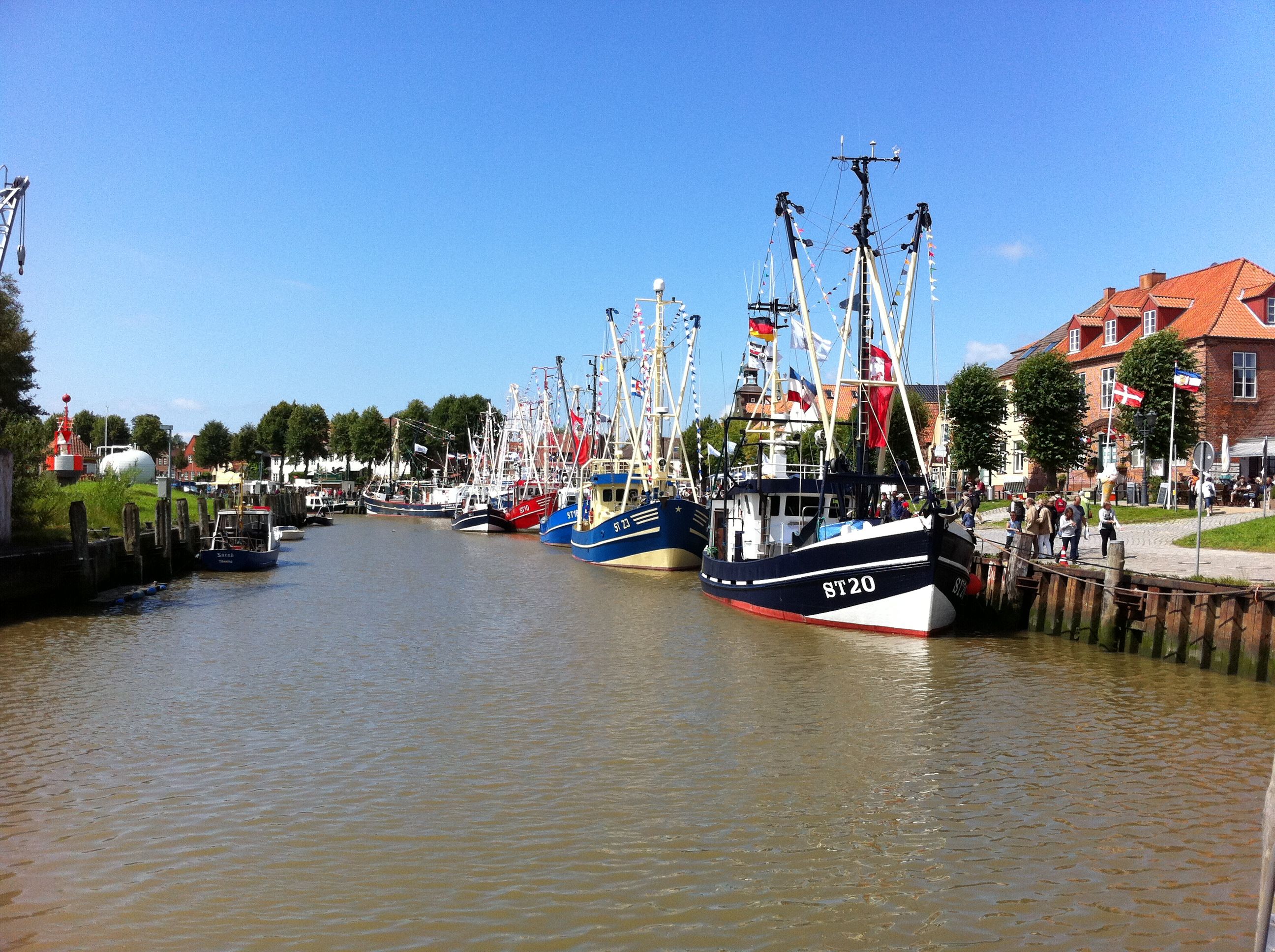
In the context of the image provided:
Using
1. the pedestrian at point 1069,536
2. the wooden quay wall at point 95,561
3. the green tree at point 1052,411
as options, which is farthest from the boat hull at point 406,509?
the pedestrian at point 1069,536

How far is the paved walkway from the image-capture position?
77.5 feet

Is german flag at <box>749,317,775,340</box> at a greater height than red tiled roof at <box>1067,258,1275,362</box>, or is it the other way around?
red tiled roof at <box>1067,258,1275,362</box>

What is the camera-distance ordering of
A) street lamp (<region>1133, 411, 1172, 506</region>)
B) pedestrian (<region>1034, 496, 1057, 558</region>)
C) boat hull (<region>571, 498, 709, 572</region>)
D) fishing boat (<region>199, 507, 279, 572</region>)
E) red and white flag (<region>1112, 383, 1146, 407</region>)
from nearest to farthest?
pedestrian (<region>1034, 496, 1057, 558</region>), red and white flag (<region>1112, 383, 1146, 407</region>), fishing boat (<region>199, 507, 279, 572</region>), street lamp (<region>1133, 411, 1172, 506</region>), boat hull (<region>571, 498, 709, 572</region>)

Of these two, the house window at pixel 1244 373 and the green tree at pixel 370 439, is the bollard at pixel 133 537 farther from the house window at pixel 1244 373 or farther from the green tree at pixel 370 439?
the green tree at pixel 370 439

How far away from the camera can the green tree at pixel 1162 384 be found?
4775 cm

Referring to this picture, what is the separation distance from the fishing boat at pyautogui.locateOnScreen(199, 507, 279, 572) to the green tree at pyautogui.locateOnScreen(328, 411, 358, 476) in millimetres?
102209

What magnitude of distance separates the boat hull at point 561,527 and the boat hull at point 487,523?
16.3 metres

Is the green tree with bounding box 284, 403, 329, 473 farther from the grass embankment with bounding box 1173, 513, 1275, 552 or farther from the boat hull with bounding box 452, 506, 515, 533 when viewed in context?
the grass embankment with bounding box 1173, 513, 1275, 552

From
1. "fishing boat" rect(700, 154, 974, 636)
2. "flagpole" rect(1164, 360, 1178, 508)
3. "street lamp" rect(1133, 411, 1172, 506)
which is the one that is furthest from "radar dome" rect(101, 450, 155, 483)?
"flagpole" rect(1164, 360, 1178, 508)

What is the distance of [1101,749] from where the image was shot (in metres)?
14.2

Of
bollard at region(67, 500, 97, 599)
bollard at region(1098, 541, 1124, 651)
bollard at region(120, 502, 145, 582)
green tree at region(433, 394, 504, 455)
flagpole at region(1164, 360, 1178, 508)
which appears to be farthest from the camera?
green tree at region(433, 394, 504, 455)

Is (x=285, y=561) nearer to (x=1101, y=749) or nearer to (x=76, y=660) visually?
(x=76, y=660)

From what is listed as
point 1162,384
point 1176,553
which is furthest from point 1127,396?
point 1176,553

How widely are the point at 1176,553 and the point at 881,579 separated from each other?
1096 centimetres
